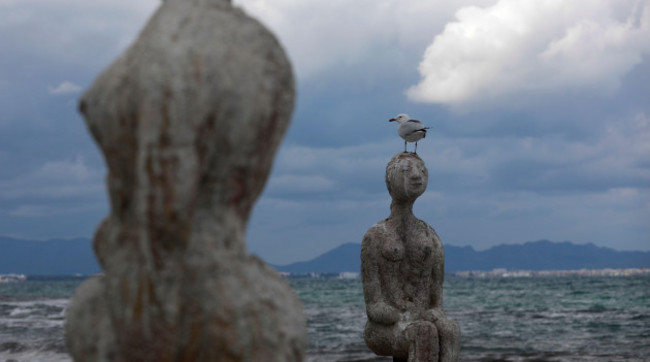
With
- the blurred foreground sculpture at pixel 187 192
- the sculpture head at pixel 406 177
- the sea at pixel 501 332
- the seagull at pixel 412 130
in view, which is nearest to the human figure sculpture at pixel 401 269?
the sculpture head at pixel 406 177

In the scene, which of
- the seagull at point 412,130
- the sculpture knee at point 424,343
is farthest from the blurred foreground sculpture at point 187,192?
the seagull at point 412,130

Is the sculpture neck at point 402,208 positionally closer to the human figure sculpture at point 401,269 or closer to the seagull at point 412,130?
the human figure sculpture at point 401,269

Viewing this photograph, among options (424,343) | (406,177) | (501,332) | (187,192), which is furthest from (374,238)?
(501,332)

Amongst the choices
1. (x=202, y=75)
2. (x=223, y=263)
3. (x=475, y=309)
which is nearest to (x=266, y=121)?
(x=202, y=75)

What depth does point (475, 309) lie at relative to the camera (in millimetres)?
38094

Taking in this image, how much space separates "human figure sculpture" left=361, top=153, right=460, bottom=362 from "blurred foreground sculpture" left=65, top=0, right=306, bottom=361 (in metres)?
3.65

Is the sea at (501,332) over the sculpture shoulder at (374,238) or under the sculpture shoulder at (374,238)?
under

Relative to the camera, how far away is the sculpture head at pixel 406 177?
6.79 metres

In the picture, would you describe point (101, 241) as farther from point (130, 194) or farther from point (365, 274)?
point (365, 274)

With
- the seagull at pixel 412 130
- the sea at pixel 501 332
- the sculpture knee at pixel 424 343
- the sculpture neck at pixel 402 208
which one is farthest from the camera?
the sea at pixel 501 332

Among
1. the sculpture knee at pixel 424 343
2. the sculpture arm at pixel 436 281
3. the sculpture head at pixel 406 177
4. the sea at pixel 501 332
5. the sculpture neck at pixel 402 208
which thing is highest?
the sculpture head at pixel 406 177

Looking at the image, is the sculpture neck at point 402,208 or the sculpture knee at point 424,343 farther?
the sculpture neck at point 402,208

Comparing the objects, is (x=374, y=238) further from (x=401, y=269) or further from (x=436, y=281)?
(x=436, y=281)

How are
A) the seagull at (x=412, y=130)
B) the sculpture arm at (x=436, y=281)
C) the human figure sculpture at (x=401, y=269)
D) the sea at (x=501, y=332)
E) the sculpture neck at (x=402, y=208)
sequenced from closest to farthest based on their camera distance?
the human figure sculpture at (x=401, y=269) < the sculpture arm at (x=436, y=281) < the sculpture neck at (x=402, y=208) < the seagull at (x=412, y=130) < the sea at (x=501, y=332)
